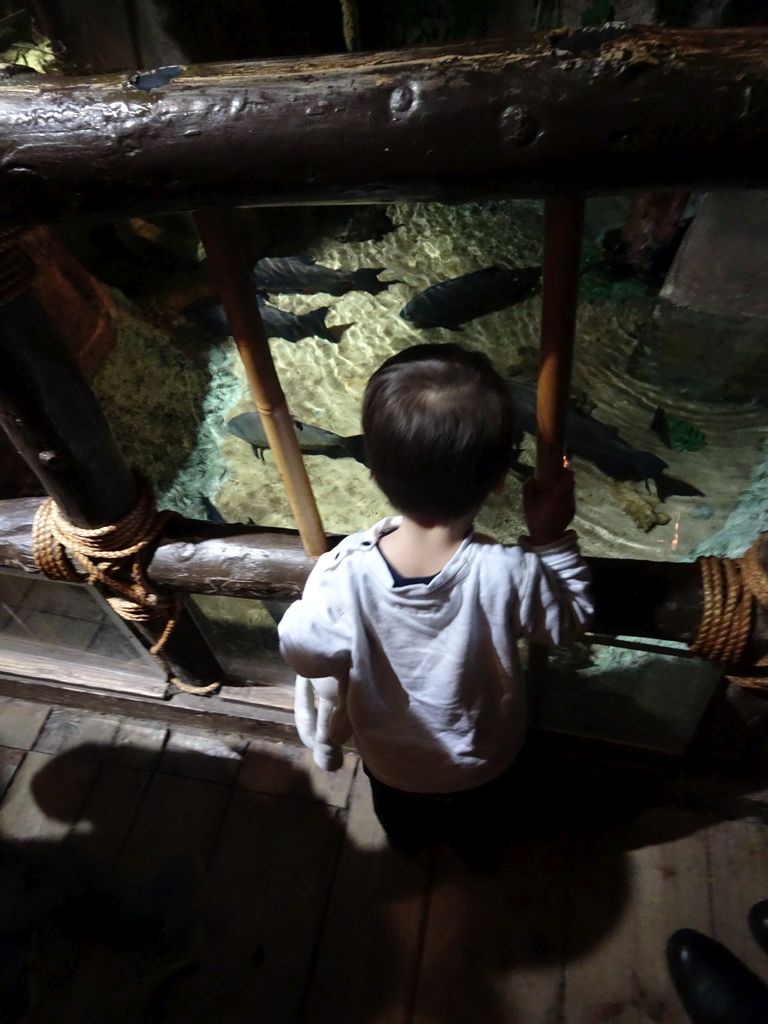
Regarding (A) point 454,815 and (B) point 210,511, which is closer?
(A) point 454,815

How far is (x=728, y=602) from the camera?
126cm

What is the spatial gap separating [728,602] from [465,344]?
12.1 ft

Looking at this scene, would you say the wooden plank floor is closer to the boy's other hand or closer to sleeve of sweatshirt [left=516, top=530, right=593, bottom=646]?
sleeve of sweatshirt [left=516, top=530, right=593, bottom=646]

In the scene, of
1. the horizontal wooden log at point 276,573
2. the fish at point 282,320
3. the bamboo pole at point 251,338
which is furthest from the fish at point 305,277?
the bamboo pole at point 251,338

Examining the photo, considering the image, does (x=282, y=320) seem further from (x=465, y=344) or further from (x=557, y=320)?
(x=557, y=320)

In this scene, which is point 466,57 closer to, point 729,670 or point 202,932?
point 729,670

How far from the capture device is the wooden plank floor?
6.13ft

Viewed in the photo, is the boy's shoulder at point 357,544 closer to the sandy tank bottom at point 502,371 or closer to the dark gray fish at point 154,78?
the dark gray fish at point 154,78

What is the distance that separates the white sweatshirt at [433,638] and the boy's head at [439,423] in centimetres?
16

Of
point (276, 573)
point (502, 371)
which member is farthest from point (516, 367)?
point (276, 573)

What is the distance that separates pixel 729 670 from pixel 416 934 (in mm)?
1330

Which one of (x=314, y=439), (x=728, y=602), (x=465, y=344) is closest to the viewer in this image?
(x=728, y=602)

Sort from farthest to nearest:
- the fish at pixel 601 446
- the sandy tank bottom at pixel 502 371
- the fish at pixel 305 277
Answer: the fish at pixel 305 277 < the sandy tank bottom at pixel 502 371 < the fish at pixel 601 446

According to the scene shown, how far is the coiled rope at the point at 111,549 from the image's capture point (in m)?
1.59
